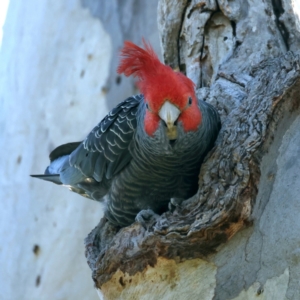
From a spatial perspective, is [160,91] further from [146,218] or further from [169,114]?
[146,218]

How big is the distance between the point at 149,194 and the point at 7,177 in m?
1.40

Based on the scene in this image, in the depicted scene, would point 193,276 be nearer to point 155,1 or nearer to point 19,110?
point 19,110

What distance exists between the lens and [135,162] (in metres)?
2.31

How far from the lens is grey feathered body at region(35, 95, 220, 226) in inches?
83.1

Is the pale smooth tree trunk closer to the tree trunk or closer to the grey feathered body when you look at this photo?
the grey feathered body

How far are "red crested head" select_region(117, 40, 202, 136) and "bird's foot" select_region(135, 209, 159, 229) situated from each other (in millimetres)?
360

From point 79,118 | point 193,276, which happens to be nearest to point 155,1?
point 79,118

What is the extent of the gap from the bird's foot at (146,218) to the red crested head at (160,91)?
36 centimetres

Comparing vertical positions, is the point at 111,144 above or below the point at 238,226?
above

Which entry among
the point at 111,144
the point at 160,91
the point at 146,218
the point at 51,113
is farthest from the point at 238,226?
the point at 51,113

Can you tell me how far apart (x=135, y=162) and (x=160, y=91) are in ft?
1.56

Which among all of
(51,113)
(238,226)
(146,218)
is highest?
(51,113)

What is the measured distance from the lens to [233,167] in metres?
1.84

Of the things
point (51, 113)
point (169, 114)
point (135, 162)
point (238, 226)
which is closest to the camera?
point (238, 226)
